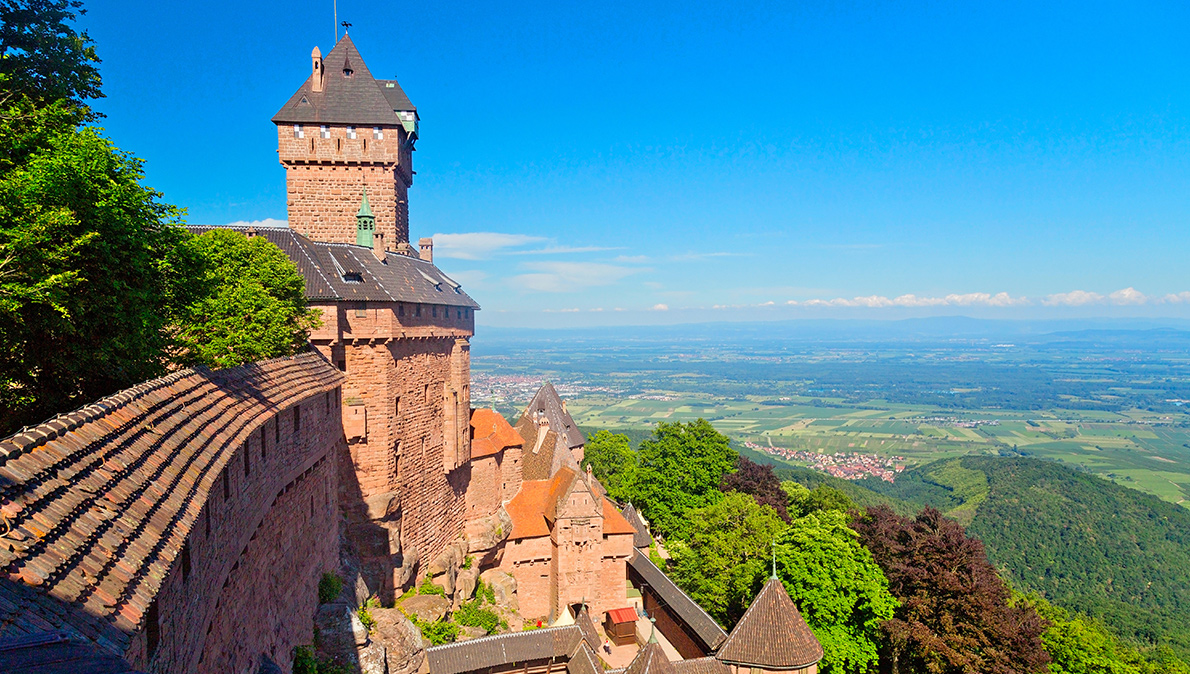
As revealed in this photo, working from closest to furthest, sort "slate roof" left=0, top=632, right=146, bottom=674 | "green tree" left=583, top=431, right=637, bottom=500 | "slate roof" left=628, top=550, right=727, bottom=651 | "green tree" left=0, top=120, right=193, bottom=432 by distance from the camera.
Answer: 1. "slate roof" left=0, top=632, right=146, bottom=674
2. "green tree" left=0, top=120, right=193, bottom=432
3. "slate roof" left=628, top=550, right=727, bottom=651
4. "green tree" left=583, top=431, right=637, bottom=500

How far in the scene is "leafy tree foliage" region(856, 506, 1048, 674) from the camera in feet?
72.8

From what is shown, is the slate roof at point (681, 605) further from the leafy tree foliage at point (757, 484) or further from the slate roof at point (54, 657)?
the slate roof at point (54, 657)

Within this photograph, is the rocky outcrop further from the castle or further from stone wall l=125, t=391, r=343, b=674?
stone wall l=125, t=391, r=343, b=674

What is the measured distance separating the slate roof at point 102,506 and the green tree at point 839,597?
24978mm

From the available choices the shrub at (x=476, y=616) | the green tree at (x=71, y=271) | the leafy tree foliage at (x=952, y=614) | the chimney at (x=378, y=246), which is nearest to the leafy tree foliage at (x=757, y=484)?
the leafy tree foliage at (x=952, y=614)

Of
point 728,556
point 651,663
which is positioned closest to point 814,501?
point 728,556

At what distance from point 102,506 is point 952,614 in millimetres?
27699

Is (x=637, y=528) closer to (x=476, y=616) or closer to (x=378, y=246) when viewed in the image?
(x=476, y=616)

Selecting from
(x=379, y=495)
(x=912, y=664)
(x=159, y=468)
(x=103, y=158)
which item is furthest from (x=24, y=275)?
(x=912, y=664)

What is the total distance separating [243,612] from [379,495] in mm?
13321

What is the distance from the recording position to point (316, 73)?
27.5 m

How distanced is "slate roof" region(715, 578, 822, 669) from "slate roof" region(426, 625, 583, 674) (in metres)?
7.25

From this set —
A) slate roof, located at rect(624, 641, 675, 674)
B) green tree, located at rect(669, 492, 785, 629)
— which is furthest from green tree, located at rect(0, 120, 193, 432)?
green tree, located at rect(669, 492, 785, 629)

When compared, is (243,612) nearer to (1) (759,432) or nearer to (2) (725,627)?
(2) (725,627)
